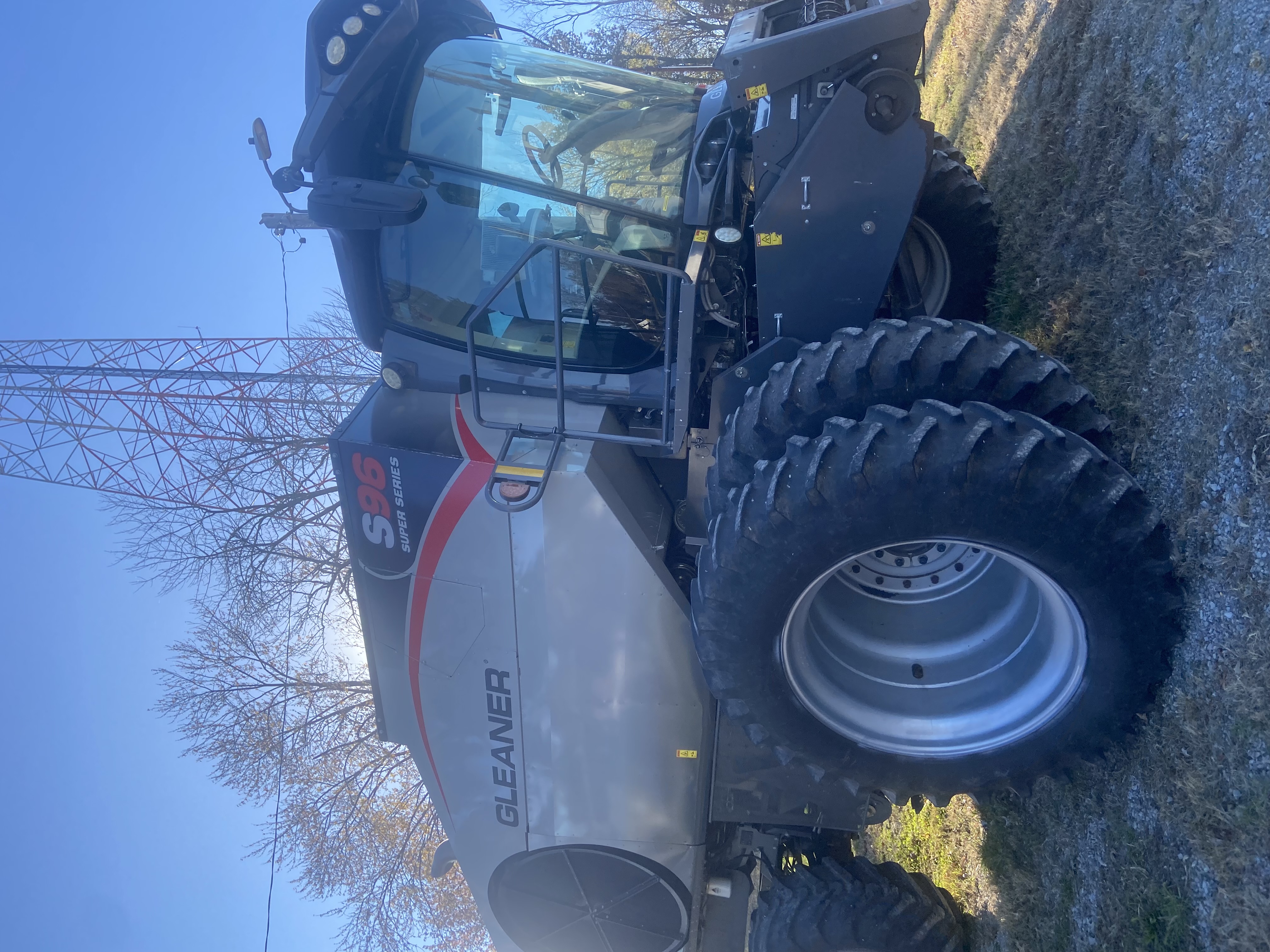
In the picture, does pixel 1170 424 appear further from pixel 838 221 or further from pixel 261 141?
pixel 261 141

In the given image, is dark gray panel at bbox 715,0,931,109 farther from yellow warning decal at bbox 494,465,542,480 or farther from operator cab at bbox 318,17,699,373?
yellow warning decal at bbox 494,465,542,480

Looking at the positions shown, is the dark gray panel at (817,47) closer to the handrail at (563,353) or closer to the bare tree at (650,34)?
the handrail at (563,353)

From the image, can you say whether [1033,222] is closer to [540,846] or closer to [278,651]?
[540,846]

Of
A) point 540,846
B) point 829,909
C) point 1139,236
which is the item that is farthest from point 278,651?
point 1139,236

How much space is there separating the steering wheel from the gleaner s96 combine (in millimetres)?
15

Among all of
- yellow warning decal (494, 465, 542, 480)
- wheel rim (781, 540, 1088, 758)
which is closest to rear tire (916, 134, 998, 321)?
wheel rim (781, 540, 1088, 758)

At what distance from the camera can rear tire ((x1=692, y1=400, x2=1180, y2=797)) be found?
2.18 meters

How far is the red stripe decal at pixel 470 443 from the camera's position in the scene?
3.12 metres

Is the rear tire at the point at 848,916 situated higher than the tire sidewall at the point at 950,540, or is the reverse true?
the tire sidewall at the point at 950,540

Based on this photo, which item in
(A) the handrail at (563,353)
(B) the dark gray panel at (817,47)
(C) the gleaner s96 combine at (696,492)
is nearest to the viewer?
(C) the gleaner s96 combine at (696,492)

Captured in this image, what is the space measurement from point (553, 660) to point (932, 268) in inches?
109

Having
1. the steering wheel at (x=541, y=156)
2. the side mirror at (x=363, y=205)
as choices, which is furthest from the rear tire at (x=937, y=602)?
the side mirror at (x=363, y=205)

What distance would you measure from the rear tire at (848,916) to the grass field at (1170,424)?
39 centimetres

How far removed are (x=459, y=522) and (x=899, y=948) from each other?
2386 mm
